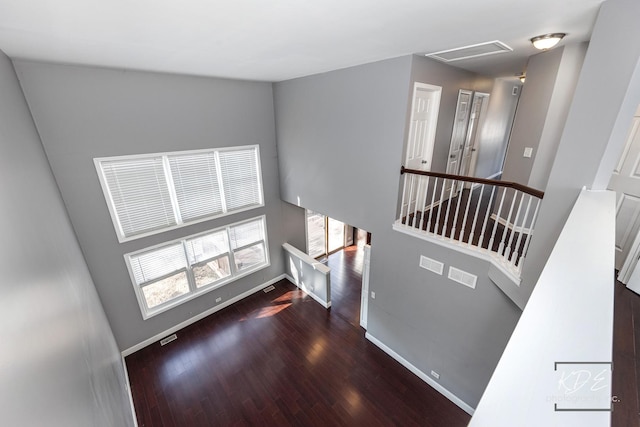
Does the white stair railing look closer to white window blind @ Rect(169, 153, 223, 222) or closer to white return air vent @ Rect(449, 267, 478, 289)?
white return air vent @ Rect(449, 267, 478, 289)

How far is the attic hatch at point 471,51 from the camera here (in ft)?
9.07

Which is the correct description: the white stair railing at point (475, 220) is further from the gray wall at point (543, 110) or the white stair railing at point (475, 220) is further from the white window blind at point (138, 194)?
the white window blind at point (138, 194)

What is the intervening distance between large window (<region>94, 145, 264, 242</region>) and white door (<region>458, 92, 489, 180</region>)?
4.46 m

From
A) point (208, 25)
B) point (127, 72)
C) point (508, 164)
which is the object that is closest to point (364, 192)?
point (508, 164)

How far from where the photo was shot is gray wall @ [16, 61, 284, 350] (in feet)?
10.7

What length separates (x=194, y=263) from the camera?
16.6 feet

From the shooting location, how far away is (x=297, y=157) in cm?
519

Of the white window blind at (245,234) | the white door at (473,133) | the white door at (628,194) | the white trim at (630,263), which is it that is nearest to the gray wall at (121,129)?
the white window blind at (245,234)

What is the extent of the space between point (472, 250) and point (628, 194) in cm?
170

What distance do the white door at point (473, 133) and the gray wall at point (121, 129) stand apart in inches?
164

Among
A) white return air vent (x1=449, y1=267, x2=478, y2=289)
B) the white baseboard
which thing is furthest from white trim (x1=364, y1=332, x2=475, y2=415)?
white return air vent (x1=449, y1=267, x2=478, y2=289)

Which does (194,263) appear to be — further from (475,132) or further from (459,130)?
(475,132)

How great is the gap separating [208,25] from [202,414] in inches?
191

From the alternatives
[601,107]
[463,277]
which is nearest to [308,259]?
[463,277]
